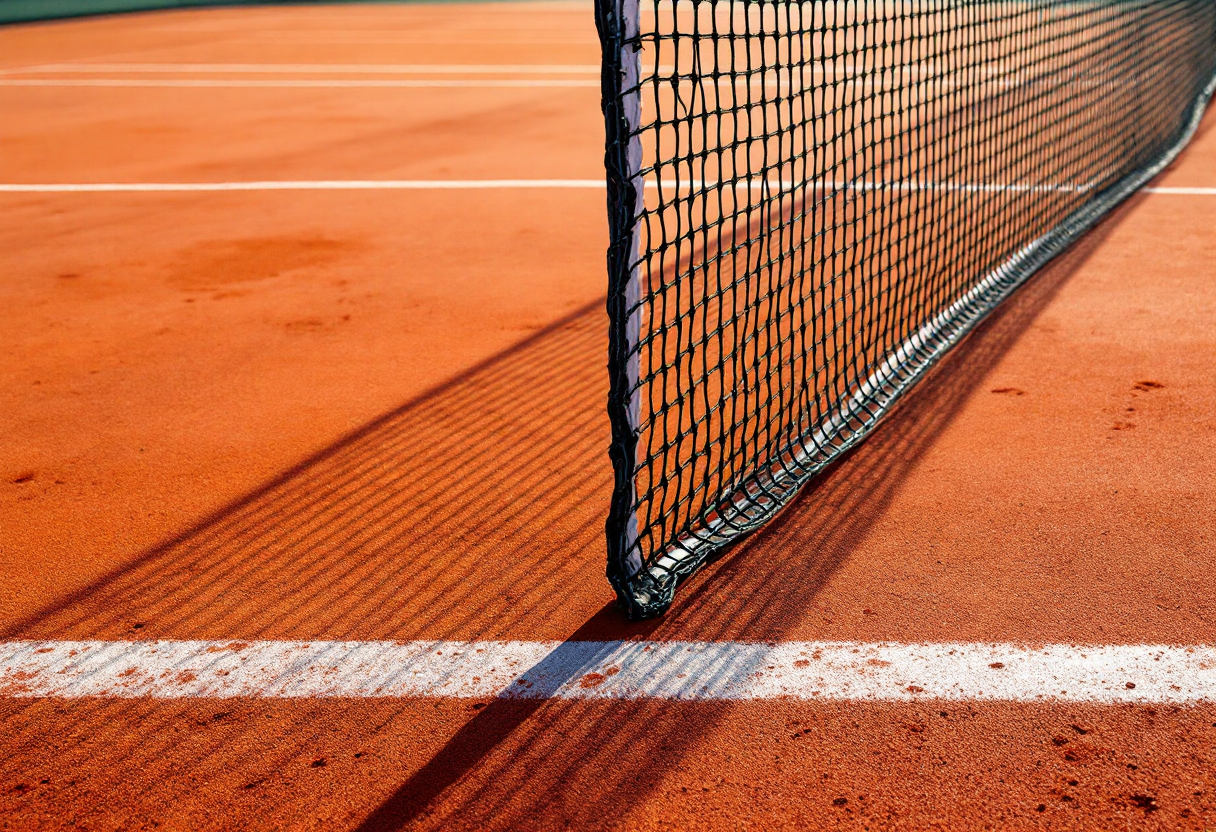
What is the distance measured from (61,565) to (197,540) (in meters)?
0.34

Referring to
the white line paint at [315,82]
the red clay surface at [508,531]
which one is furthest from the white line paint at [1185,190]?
the white line paint at [315,82]

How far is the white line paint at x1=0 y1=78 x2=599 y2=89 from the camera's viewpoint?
13.4 meters

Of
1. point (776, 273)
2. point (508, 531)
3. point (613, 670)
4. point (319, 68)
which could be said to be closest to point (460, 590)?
point (508, 531)

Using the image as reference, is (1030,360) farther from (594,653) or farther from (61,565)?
(61,565)

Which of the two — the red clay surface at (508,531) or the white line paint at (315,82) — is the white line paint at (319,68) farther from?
the red clay surface at (508,531)

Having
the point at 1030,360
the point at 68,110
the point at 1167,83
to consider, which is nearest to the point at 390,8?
the point at 68,110

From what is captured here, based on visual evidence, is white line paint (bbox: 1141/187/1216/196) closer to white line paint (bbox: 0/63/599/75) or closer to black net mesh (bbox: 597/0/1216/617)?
black net mesh (bbox: 597/0/1216/617)

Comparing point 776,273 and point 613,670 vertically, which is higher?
point 776,273

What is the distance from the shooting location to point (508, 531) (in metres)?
3.04

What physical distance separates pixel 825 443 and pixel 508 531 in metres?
1.10

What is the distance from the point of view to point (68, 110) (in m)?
11.6

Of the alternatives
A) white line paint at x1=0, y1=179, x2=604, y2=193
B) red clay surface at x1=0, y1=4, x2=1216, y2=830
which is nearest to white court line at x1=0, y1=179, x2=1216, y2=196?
white line paint at x1=0, y1=179, x2=604, y2=193

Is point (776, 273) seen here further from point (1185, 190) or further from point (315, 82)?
point (315, 82)

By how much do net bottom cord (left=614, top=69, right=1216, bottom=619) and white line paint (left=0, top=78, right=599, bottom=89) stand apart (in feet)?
28.7
